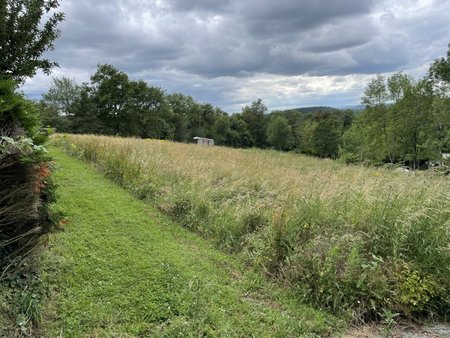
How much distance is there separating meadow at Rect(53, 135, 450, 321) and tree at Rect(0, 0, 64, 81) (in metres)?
3.00

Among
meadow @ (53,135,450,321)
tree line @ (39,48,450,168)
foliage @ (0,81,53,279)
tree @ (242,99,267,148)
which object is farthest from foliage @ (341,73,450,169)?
tree @ (242,99,267,148)

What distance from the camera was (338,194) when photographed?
5352 mm

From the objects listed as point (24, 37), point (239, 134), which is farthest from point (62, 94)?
point (24, 37)

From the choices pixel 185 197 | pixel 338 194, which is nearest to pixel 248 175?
pixel 185 197

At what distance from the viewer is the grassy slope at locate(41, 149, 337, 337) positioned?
111 inches

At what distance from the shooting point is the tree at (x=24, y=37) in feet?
17.8

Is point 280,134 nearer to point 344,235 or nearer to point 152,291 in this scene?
point 344,235

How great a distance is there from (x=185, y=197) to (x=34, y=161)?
12.0 ft

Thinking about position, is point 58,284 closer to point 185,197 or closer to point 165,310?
point 165,310

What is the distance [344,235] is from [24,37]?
5.86 m

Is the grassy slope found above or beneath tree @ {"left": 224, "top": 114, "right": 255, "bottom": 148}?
beneath

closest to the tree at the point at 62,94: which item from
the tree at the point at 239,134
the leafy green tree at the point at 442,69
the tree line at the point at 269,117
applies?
the tree line at the point at 269,117

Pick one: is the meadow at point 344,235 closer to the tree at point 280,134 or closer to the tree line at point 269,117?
the tree line at point 269,117

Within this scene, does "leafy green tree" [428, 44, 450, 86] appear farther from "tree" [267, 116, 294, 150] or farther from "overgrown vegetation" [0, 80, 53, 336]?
"tree" [267, 116, 294, 150]
